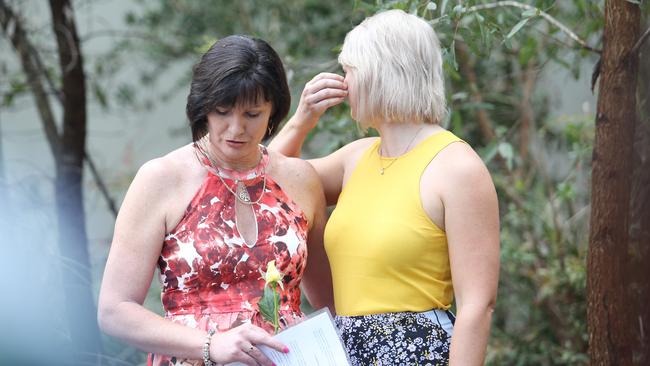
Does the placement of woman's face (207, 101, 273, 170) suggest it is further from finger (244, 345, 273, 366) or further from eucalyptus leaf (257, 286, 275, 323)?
finger (244, 345, 273, 366)

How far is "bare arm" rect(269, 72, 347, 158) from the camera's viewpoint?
2430 mm

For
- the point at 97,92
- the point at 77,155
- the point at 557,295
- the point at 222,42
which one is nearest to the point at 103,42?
the point at 97,92

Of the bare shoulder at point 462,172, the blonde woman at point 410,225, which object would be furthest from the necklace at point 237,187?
the bare shoulder at point 462,172

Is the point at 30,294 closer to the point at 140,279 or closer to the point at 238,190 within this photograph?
the point at 140,279

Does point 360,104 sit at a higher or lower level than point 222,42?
lower

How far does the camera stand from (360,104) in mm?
2318

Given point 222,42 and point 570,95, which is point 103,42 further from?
point 222,42

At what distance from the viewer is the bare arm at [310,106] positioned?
95.7 inches

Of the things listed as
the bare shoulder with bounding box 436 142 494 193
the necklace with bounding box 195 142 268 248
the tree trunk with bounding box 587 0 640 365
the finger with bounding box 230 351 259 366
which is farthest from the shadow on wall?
the tree trunk with bounding box 587 0 640 365

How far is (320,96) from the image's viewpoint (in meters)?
2.47

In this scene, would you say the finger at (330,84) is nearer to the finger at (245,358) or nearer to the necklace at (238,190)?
the necklace at (238,190)

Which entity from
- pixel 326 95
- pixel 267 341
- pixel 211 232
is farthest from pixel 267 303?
pixel 326 95

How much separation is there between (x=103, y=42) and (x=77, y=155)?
A: 311 centimetres

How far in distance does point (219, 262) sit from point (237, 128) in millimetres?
324
